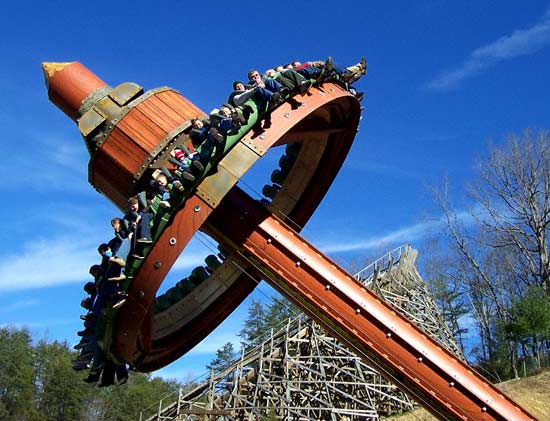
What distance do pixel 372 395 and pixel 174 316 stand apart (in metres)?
14.9

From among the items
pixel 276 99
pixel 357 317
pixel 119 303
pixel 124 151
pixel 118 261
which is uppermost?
pixel 276 99

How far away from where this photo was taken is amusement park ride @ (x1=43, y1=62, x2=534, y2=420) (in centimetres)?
605

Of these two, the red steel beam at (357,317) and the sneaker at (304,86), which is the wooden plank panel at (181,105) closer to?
the red steel beam at (357,317)

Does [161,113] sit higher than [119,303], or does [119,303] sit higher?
[161,113]

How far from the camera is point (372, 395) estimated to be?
21641 millimetres

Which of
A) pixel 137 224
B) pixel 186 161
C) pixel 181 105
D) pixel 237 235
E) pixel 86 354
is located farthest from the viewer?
pixel 181 105

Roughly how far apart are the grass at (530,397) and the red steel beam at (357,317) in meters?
12.8

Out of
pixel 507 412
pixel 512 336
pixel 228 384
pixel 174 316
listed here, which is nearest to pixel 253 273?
pixel 174 316

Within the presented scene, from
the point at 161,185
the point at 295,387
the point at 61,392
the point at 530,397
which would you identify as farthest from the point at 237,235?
the point at 61,392

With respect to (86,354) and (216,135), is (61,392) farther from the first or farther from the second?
(216,135)

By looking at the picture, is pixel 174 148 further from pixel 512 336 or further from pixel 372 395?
pixel 512 336

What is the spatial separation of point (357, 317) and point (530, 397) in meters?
17.1

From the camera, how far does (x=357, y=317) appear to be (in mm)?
6625

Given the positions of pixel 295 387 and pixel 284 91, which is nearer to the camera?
pixel 284 91
